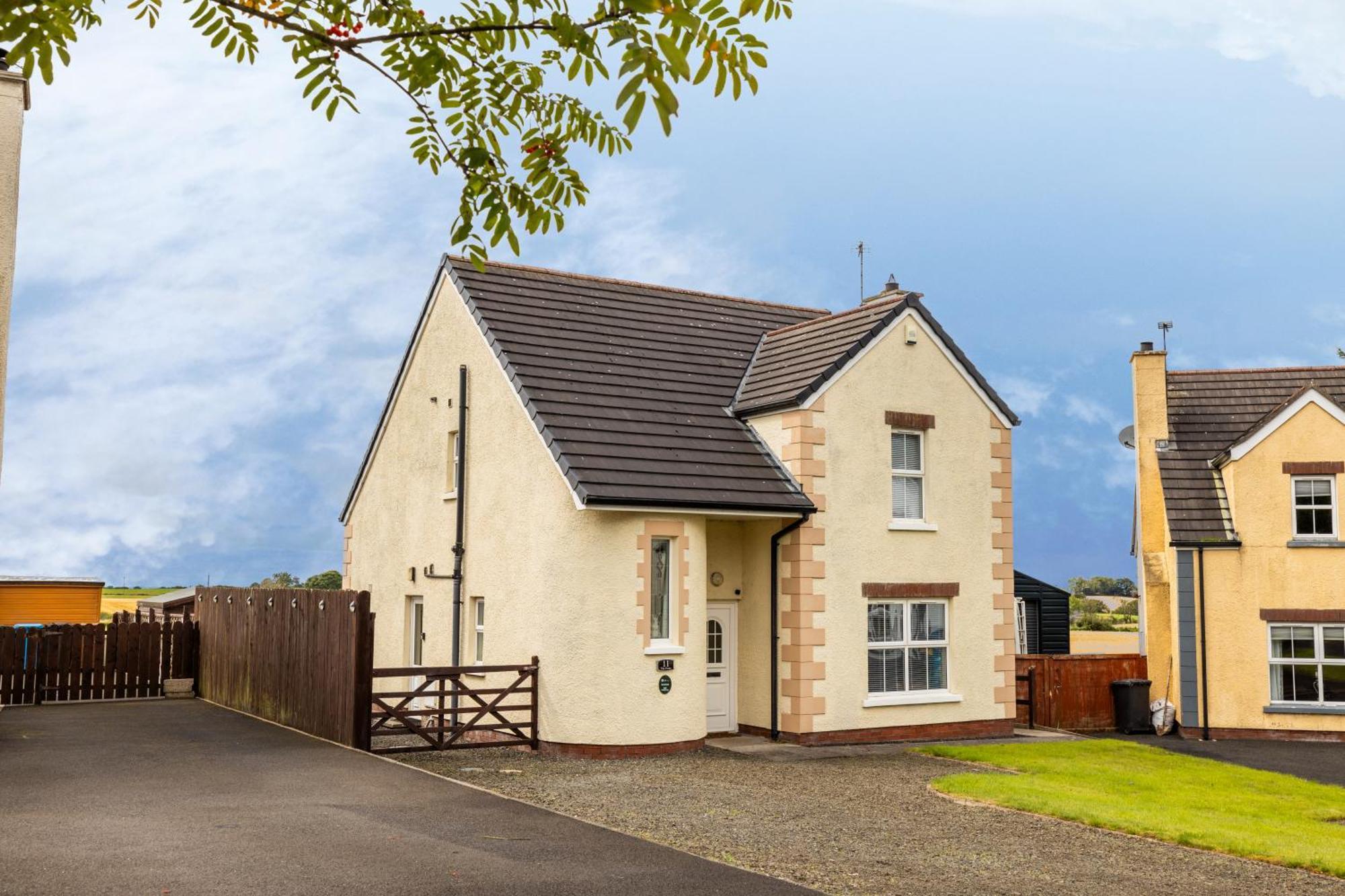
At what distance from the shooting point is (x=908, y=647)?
20.6 metres

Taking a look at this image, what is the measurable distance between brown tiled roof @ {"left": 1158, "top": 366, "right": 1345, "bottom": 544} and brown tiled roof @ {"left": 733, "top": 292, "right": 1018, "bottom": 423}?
5.23m

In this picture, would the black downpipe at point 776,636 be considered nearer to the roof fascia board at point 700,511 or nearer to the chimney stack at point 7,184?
the roof fascia board at point 700,511

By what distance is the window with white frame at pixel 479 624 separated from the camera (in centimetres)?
1995

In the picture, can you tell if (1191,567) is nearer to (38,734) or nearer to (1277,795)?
(1277,795)

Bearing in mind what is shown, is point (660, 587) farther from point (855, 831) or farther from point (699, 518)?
point (855, 831)

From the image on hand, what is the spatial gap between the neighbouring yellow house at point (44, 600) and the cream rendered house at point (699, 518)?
1604cm

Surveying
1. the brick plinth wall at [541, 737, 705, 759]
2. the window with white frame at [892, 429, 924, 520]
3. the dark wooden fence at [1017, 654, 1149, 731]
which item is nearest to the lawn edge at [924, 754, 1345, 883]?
the brick plinth wall at [541, 737, 705, 759]

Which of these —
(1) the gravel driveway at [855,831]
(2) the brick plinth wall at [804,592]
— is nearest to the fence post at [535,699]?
(1) the gravel driveway at [855,831]

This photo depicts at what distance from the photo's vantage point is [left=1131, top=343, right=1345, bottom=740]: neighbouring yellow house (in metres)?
23.8

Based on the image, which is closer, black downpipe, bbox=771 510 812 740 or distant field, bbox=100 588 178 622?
black downpipe, bbox=771 510 812 740

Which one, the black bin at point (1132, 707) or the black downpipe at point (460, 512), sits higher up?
the black downpipe at point (460, 512)

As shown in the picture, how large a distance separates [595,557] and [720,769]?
347 cm

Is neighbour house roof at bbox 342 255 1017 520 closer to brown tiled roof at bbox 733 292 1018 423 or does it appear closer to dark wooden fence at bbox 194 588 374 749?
brown tiled roof at bbox 733 292 1018 423

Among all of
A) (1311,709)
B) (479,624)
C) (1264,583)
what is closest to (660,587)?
(479,624)
